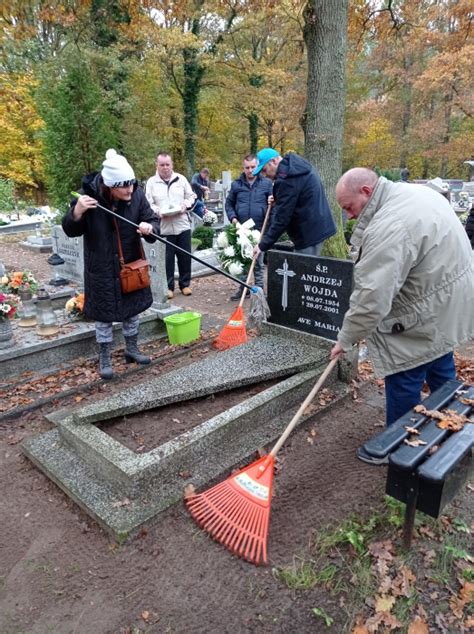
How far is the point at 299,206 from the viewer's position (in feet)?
14.7

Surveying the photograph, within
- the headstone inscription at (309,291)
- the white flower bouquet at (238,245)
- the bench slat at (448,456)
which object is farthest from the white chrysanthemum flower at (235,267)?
the bench slat at (448,456)

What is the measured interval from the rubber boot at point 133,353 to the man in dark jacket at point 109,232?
1.10ft

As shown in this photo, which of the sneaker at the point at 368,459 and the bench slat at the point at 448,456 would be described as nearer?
the bench slat at the point at 448,456

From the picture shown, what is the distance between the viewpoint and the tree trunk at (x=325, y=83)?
242 inches

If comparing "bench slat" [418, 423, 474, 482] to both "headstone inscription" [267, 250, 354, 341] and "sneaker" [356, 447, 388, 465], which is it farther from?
"headstone inscription" [267, 250, 354, 341]

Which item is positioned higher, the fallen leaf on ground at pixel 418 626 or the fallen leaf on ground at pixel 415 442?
the fallen leaf on ground at pixel 415 442

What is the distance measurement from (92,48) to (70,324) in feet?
43.7

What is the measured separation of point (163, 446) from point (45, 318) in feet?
7.89

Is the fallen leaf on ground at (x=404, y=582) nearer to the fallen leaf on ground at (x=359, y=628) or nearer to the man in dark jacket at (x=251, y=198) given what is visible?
the fallen leaf on ground at (x=359, y=628)

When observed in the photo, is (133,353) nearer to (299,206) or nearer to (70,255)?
(299,206)

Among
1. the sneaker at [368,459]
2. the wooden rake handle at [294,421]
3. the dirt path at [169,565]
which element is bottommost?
the dirt path at [169,565]

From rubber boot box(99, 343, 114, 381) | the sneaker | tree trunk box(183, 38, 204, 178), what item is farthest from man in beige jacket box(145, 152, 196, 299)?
tree trunk box(183, 38, 204, 178)

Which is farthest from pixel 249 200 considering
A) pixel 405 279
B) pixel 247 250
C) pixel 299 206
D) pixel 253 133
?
pixel 253 133

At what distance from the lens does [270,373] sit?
3580 millimetres
